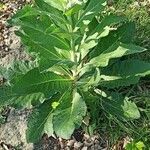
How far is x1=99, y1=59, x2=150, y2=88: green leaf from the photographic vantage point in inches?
137

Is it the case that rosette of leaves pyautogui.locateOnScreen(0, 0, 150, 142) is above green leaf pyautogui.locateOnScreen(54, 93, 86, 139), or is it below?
above

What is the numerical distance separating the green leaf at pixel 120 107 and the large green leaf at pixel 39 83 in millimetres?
405

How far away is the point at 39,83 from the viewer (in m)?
3.42

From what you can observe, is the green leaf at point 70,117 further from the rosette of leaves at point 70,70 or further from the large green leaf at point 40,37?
the large green leaf at point 40,37

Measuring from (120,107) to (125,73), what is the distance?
0.29 meters

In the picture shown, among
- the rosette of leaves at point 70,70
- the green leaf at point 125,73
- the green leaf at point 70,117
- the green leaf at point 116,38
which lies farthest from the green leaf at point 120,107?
the green leaf at point 116,38

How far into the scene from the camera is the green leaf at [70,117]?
3.21 metres

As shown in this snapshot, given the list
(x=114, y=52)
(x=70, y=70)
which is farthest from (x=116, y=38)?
(x=70, y=70)

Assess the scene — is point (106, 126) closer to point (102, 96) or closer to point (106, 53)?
point (102, 96)

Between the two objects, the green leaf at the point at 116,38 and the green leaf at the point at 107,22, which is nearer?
the green leaf at the point at 107,22

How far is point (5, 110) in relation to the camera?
406 centimetres

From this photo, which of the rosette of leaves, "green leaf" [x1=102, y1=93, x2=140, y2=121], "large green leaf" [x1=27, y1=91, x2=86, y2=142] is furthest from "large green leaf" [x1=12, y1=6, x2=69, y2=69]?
"green leaf" [x1=102, y1=93, x2=140, y2=121]

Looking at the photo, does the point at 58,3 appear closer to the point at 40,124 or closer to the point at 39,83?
the point at 39,83

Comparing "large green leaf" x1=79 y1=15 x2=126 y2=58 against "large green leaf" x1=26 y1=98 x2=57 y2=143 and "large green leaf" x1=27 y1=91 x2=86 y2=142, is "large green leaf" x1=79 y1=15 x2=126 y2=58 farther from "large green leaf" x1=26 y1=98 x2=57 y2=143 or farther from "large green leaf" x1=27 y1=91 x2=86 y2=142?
"large green leaf" x1=26 y1=98 x2=57 y2=143
